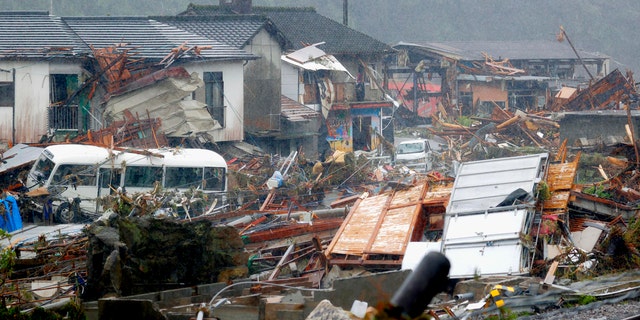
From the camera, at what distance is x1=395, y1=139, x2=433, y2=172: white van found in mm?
30906

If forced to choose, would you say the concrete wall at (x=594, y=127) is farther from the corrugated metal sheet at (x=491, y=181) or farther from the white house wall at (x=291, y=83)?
the corrugated metal sheet at (x=491, y=181)

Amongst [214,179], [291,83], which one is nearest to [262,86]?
[291,83]

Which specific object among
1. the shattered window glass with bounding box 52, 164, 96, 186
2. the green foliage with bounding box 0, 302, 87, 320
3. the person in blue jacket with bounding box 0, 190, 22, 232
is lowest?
the person in blue jacket with bounding box 0, 190, 22, 232

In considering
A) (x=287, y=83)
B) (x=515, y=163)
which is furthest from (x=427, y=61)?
(x=515, y=163)

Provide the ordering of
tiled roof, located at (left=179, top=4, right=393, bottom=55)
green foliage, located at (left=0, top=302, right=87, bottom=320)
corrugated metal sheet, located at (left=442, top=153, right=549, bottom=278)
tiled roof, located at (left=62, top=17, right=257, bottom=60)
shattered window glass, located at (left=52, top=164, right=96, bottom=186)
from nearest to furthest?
1. green foliage, located at (left=0, top=302, right=87, bottom=320)
2. corrugated metal sheet, located at (left=442, top=153, right=549, bottom=278)
3. shattered window glass, located at (left=52, top=164, right=96, bottom=186)
4. tiled roof, located at (left=62, top=17, right=257, bottom=60)
5. tiled roof, located at (left=179, top=4, right=393, bottom=55)

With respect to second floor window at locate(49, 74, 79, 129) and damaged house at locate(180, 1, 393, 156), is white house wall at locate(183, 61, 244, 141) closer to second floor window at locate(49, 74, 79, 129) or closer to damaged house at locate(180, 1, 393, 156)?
damaged house at locate(180, 1, 393, 156)

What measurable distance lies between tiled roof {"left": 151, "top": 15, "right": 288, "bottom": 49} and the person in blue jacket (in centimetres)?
1382

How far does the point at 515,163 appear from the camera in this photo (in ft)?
50.5

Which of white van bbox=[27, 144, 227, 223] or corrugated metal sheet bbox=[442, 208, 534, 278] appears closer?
corrugated metal sheet bbox=[442, 208, 534, 278]

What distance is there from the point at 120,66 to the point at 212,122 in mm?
3311

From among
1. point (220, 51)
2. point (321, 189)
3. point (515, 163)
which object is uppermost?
point (220, 51)

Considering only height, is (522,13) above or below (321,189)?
above

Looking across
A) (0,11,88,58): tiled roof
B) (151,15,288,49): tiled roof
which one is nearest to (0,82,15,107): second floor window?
(0,11,88,58): tiled roof

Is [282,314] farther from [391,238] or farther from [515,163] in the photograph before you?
[515,163]
